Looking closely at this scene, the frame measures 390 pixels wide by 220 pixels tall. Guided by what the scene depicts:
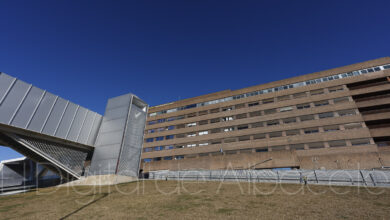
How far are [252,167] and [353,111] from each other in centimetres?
2130

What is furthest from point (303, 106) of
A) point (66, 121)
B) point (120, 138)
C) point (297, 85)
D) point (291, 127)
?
point (66, 121)

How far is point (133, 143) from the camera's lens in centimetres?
2702

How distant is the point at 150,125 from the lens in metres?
52.3

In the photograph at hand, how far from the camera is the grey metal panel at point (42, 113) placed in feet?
67.7

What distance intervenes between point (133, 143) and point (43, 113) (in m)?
11.2

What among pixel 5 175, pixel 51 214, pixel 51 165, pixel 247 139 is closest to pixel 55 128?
pixel 51 165

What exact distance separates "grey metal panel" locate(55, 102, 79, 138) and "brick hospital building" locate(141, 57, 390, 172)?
855 inches

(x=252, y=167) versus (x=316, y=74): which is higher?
(x=316, y=74)

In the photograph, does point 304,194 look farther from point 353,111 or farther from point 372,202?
point 353,111

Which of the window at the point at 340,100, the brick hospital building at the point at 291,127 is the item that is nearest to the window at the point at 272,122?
the brick hospital building at the point at 291,127

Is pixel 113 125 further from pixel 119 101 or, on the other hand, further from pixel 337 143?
pixel 337 143

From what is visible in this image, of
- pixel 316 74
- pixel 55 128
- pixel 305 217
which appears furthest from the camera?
pixel 316 74

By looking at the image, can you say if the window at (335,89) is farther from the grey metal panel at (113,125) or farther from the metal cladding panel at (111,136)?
the grey metal panel at (113,125)

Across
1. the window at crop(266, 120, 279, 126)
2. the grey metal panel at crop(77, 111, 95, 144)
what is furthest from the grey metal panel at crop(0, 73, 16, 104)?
the window at crop(266, 120, 279, 126)
